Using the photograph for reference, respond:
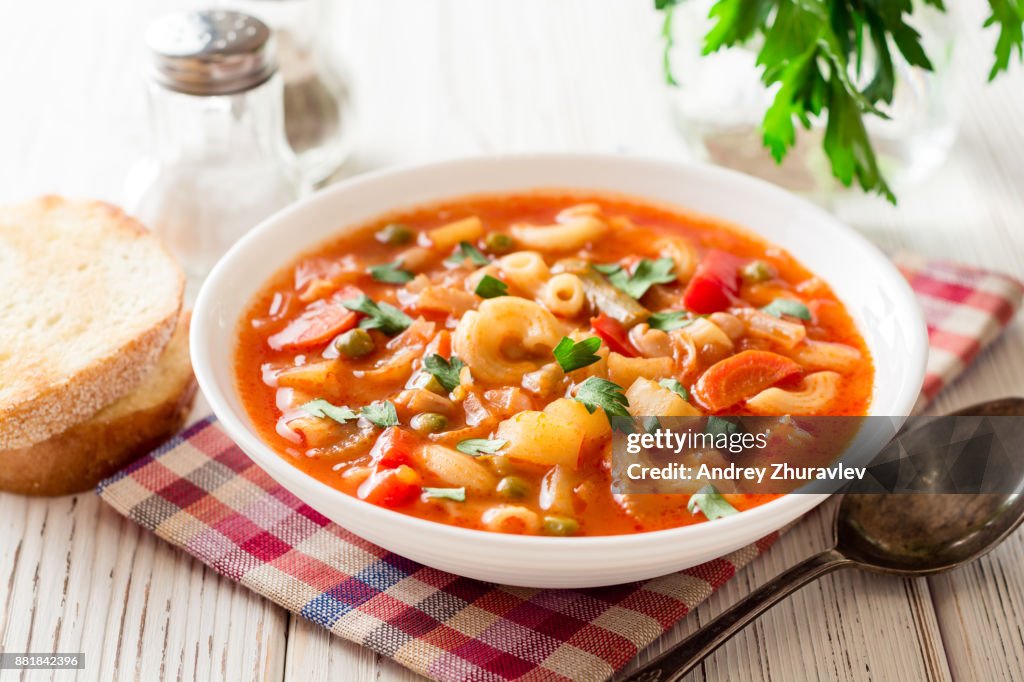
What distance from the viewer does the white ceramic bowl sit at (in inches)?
102

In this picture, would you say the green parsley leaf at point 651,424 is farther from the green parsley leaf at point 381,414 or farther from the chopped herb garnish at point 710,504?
the green parsley leaf at point 381,414

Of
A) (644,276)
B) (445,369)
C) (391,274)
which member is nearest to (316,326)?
(391,274)

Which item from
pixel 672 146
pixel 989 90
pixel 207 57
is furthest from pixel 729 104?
pixel 207 57

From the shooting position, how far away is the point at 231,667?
9.40 feet

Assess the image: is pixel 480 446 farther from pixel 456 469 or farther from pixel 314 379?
pixel 314 379

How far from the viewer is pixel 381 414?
10.3 ft

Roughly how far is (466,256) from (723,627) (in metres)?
1.65

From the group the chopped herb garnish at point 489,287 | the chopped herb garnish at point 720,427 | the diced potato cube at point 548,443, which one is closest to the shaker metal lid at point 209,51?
the chopped herb garnish at point 489,287

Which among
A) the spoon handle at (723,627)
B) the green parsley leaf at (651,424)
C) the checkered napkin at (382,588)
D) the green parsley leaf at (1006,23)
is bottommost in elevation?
the checkered napkin at (382,588)

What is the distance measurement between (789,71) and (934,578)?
1.75 meters

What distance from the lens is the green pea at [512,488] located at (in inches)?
114

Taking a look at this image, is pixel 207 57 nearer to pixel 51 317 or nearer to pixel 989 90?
pixel 51 317

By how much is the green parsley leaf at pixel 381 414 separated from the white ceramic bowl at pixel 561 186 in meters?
0.32

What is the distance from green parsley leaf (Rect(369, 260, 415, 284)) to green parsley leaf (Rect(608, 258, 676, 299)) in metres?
0.67
